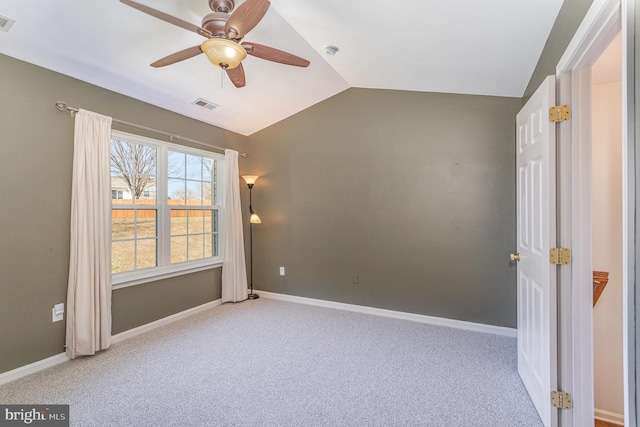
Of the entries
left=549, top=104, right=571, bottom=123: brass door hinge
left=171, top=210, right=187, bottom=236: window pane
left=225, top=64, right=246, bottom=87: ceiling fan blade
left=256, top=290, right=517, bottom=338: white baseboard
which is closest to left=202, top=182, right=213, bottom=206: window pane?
left=171, top=210, right=187, bottom=236: window pane

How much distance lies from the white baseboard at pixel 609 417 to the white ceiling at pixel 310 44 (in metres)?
2.66

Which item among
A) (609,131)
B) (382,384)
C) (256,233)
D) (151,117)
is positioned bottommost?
(382,384)

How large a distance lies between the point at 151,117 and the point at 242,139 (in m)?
1.42

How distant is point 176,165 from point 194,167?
26cm

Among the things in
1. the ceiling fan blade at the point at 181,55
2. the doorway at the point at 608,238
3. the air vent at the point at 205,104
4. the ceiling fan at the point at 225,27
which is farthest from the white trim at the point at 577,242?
the air vent at the point at 205,104

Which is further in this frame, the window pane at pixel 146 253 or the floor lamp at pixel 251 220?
the floor lamp at pixel 251 220

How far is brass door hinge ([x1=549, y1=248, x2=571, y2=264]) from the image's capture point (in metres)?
1.64

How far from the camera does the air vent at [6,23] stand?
6.43ft

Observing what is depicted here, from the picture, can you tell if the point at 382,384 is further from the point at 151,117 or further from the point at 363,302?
the point at 151,117

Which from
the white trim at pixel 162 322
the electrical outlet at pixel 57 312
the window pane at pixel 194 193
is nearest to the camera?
the electrical outlet at pixel 57 312

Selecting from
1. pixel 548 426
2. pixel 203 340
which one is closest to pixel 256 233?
pixel 203 340

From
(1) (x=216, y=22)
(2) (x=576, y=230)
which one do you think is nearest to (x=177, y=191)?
(1) (x=216, y=22)

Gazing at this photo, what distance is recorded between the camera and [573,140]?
162 centimetres

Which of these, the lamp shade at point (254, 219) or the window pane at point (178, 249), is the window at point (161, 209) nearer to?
the window pane at point (178, 249)
